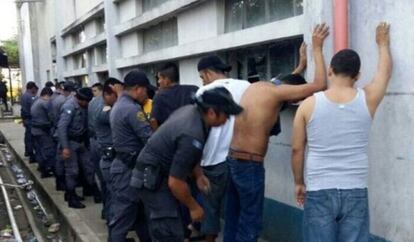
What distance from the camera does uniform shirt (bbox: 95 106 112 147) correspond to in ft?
19.4

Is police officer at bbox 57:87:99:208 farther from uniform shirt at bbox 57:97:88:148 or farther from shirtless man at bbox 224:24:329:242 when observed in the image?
shirtless man at bbox 224:24:329:242

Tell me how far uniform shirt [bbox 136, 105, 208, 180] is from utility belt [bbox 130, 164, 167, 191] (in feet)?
0.51

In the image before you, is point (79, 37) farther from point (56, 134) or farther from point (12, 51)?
point (12, 51)

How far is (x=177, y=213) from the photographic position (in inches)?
156

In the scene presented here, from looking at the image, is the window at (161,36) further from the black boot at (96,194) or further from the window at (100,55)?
Answer: the window at (100,55)

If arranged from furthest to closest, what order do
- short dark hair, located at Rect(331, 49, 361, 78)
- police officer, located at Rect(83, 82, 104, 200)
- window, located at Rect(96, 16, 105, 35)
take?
window, located at Rect(96, 16, 105, 35), police officer, located at Rect(83, 82, 104, 200), short dark hair, located at Rect(331, 49, 361, 78)

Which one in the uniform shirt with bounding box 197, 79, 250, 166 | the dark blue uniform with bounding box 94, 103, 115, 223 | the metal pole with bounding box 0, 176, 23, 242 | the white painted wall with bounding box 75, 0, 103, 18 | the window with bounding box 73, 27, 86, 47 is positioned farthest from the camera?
the window with bounding box 73, 27, 86, 47

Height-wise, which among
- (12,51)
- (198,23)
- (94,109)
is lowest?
(94,109)

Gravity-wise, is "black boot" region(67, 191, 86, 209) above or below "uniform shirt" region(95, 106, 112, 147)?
below

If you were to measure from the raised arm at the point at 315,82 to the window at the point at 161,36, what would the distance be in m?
4.24

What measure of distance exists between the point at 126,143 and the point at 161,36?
4.19m

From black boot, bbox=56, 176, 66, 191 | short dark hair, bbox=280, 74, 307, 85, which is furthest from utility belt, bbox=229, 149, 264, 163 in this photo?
black boot, bbox=56, 176, 66, 191

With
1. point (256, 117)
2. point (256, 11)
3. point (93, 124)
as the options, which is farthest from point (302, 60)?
point (93, 124)

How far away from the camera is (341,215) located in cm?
341
